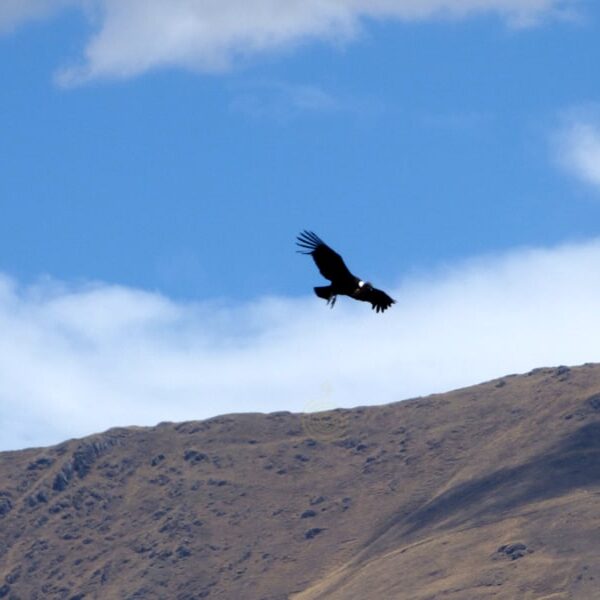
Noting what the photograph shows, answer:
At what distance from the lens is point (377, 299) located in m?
42.9

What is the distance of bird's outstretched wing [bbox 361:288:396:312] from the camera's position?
42.7 m

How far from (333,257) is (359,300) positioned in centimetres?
150

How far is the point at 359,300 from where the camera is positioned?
140 ft

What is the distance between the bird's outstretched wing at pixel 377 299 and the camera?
4269 cm

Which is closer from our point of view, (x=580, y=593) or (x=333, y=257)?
(x=333, y=257)

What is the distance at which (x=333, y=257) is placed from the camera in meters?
41.5

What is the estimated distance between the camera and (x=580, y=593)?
196 m

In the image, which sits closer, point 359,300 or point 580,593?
point 359,300

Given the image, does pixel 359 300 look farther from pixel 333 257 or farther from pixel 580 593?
pixel 580 593

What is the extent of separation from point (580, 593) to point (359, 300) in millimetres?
158016

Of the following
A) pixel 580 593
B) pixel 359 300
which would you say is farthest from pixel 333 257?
pixel 580 593
